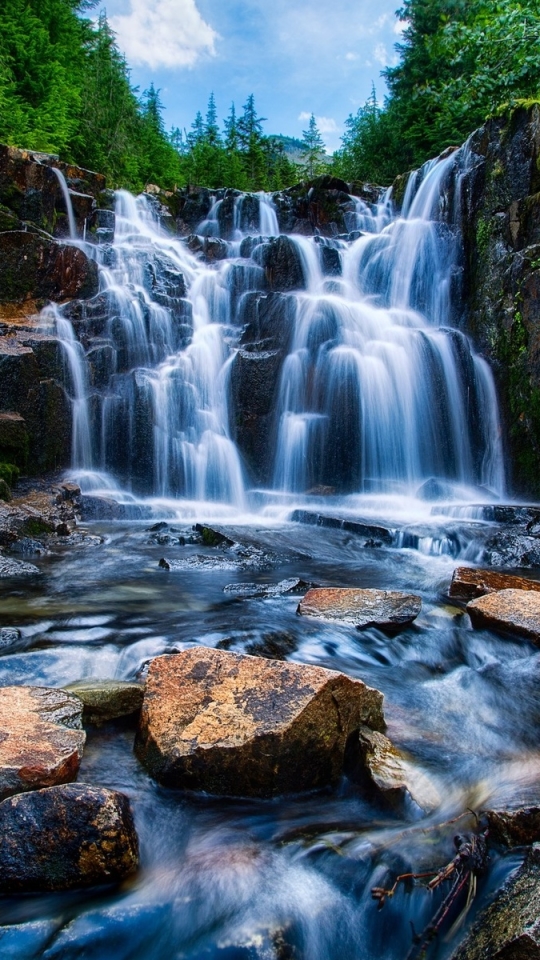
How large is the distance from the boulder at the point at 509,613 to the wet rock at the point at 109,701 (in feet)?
10.4

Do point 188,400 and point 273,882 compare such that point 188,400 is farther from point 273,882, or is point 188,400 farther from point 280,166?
point 280,166

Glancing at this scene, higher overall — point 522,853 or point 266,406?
point 266,406

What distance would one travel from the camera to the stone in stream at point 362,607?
17.3 feet

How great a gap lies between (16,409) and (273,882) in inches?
424

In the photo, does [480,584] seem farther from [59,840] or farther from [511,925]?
[59,840]

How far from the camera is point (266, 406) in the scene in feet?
45.0

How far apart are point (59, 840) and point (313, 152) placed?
4775 centimetres

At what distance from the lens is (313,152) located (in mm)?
42156

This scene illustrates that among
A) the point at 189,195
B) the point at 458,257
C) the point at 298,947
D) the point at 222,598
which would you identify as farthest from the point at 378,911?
the point at 189,195

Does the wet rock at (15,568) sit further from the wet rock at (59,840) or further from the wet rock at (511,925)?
the wet rock at (511,925)

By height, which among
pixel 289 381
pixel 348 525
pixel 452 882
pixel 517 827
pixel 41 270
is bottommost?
pixel 452 882

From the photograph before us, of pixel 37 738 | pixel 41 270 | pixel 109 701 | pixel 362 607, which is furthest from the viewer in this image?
pixel 41 270

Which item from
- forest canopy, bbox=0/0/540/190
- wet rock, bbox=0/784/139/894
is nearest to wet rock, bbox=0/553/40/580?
wet rock, bbox=0/784/139/894

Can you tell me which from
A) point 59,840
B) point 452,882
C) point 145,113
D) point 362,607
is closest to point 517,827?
point 452,882
